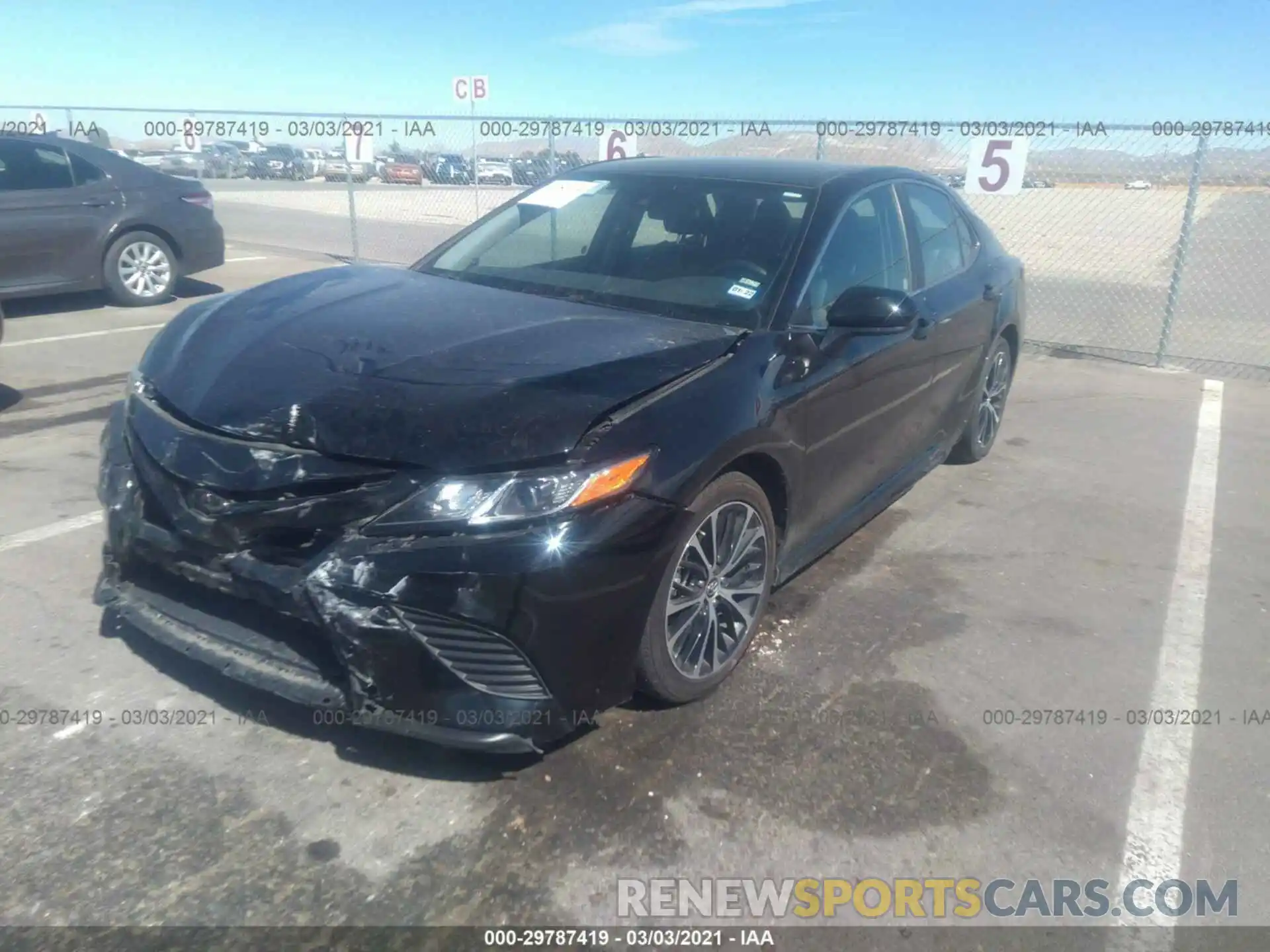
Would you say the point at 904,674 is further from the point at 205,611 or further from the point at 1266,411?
the point at 1266,411

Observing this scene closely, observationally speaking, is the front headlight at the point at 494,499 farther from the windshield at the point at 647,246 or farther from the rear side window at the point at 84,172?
the rear side window at the point at 84,172

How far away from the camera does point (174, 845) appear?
253 cm

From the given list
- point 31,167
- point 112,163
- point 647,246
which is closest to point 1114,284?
point 647,246

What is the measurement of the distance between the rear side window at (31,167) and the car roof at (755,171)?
634 cm

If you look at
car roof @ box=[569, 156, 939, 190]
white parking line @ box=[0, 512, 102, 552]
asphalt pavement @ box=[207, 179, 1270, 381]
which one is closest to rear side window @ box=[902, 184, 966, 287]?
car roof @ box=[569, 156, 939, 190]

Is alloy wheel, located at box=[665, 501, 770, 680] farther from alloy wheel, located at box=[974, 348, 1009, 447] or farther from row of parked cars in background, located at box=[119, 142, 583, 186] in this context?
alloy wheel, located at box=[974, 348, 1009, 447]

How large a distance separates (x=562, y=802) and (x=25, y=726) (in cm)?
164

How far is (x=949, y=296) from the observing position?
4711 millimetres

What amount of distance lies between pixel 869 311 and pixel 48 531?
139 inches

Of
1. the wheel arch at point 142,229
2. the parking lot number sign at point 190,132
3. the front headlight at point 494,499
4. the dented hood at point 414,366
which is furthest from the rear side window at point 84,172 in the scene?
the parking lot number sign at point 190,132

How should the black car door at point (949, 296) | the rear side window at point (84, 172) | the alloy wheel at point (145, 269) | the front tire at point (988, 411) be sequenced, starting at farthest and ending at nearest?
the alloy wheel at point (145, 269) → the rear side window at point (84, 172) → the front tire at point (988, 411) → the black car door at point (949, 296)

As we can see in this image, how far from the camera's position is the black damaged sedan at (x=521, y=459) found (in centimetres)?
253

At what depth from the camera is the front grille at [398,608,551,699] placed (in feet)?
8.19

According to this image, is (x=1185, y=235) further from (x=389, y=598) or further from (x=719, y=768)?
(x=389, y=598)
